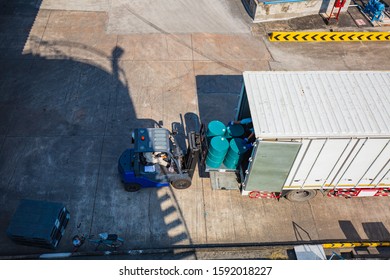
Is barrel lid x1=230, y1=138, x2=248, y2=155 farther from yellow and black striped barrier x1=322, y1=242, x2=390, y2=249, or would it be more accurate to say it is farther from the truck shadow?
yellow and black striped barrier x1=322, y1=242, x2=390, y2=249

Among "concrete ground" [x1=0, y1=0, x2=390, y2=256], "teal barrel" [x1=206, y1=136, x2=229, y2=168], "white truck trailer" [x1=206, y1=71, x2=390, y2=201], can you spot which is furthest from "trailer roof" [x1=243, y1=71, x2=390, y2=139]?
"concrete ground" [x1=0, y1=0, x2=390, y2=256]

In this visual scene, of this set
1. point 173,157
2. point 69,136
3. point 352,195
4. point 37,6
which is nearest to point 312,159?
point 352,195

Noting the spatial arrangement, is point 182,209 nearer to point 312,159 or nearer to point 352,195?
point 312,159

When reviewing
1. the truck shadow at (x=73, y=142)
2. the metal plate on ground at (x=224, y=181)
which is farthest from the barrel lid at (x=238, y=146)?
Answer: the truck shadow at (x=73, y=142)

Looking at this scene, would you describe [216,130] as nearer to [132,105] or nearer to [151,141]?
[151,141]

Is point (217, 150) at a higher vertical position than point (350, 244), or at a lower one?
higher

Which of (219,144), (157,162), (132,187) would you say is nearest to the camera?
(219,144)

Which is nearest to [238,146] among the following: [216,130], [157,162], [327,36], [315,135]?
[216,130]
